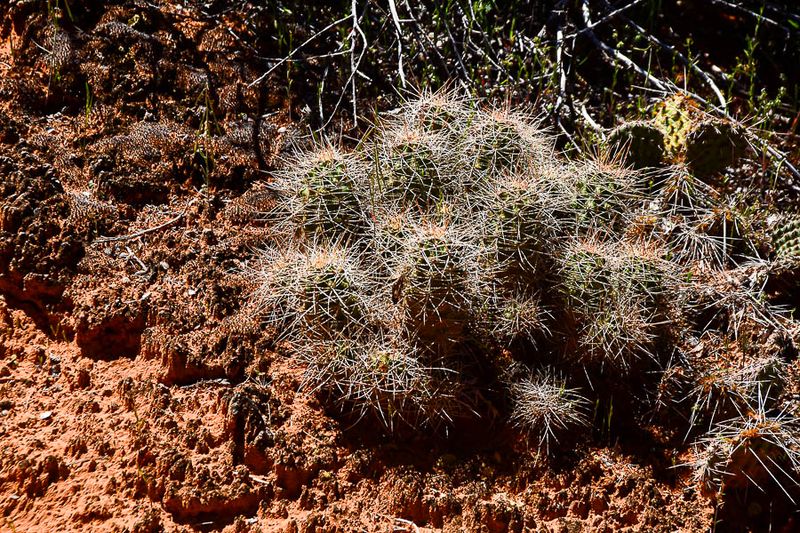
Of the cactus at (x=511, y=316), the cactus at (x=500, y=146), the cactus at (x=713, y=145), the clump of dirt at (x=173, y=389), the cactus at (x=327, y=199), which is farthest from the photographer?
the cactus at (x=713, y=145)

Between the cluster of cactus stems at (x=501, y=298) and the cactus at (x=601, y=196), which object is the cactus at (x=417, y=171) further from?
the cactus at (x=601, y=196)

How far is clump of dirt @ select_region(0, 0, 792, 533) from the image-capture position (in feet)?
8.57

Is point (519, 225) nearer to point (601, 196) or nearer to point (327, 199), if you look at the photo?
point (601, 196)

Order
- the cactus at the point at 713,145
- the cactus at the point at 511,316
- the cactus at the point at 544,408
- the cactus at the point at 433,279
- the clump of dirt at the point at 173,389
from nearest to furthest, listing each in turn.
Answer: the clump of dirt at the point at 173,389 → the cactus at the point at 433,279 → the cactus at the point at 544,408 → the cactus at the point at 511,316 → the cactus at the point at 713,145

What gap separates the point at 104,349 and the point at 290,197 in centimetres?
98

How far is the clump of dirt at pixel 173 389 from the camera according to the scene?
261 cm

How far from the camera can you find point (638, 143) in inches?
142

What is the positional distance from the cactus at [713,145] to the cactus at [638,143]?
15 cm

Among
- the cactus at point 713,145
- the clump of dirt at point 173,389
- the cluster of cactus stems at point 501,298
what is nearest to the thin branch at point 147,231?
the clump of dirt at point 173,389

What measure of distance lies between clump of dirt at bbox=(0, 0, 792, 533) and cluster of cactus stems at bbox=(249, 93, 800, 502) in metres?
0.15

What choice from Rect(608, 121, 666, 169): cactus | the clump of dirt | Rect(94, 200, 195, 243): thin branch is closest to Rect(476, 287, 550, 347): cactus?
the clump of dirt

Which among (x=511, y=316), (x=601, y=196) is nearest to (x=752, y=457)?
(x=511, y=316)

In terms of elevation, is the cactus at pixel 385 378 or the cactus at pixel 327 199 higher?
the cactus at pixel 327 199

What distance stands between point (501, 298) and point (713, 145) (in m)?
1.46
